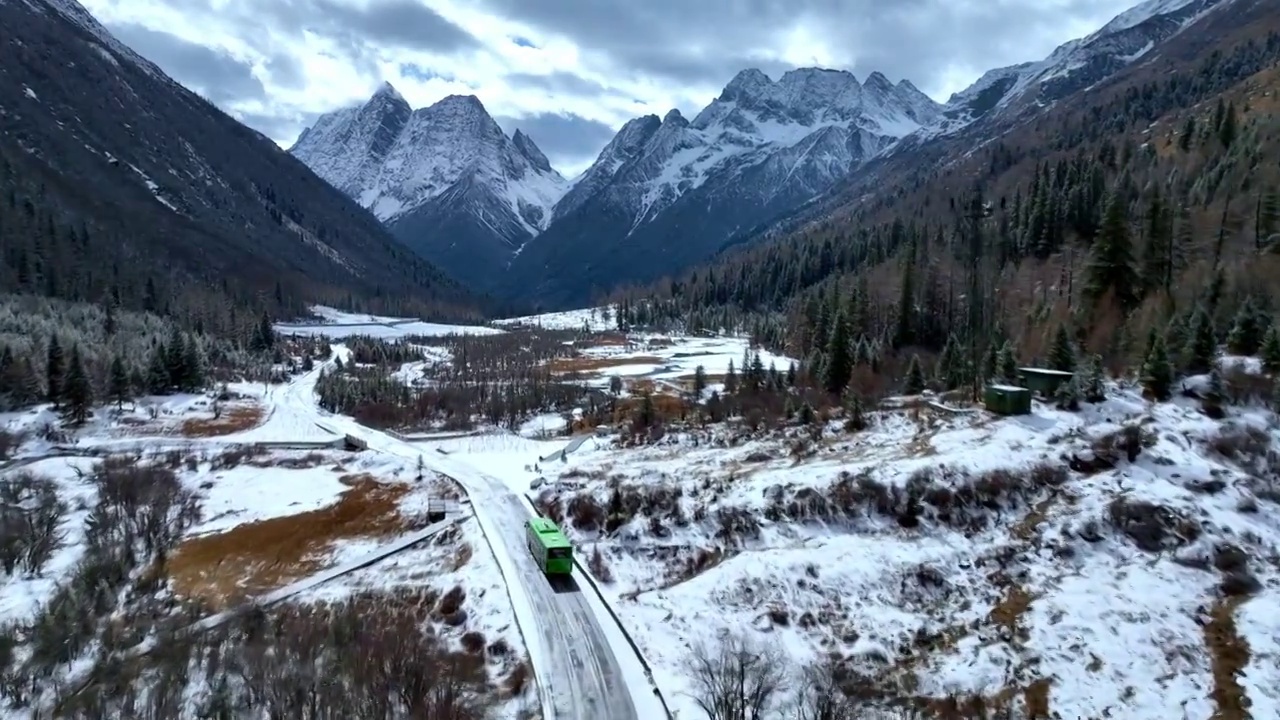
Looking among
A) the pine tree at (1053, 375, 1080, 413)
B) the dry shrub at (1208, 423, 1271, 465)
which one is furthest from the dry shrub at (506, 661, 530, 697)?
the pine tree at (1053, 375, 1080, 413)

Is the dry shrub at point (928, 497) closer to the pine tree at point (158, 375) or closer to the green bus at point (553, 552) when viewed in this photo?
the green bus at point (553, 552)

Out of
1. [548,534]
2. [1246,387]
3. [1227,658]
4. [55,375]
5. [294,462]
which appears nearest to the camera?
[1227,658]

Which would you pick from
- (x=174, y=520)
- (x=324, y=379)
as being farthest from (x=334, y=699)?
(x=324, y=379)

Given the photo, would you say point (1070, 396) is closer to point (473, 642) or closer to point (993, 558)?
point (993, 558)

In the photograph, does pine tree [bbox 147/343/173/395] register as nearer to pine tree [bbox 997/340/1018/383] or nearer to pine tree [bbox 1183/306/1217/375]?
pine tree [bbox 997/340/1018/383]

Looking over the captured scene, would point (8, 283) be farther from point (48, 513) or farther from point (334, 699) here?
point (334, 699)

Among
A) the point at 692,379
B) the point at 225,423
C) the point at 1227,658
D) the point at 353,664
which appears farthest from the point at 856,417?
the point at 225,423
